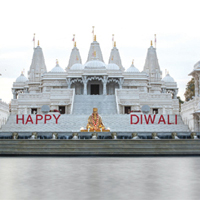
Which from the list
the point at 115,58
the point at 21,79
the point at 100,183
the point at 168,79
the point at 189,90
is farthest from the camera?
the point at 189,90

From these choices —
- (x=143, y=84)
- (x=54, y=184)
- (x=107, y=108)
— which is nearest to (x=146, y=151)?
(x=54, y=184)

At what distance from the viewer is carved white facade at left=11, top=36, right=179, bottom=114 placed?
45500mm

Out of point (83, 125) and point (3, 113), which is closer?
point (83, 125)

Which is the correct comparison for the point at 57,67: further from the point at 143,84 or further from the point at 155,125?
the point at 155,125

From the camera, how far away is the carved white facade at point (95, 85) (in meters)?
45.5

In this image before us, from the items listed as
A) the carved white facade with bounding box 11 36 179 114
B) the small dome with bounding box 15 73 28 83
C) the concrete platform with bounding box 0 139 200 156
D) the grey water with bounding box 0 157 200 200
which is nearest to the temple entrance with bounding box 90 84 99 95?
the carved white facade with bounding box 11 36 179 114

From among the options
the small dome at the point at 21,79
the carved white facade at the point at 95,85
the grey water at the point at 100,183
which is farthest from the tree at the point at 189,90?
the grey water at the point at 100,183

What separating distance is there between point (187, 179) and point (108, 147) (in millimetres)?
8965

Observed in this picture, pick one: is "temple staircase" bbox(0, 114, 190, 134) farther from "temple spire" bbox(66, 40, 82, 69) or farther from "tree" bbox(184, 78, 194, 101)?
"tree" bbox(184, 78, 194, 101)

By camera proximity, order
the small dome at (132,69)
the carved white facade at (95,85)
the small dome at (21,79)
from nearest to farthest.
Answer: the carved white facade at (95,85) < the small dome at (132,69) < the small dome at (21,79)

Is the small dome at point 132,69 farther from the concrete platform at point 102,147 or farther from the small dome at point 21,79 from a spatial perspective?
the concrete platform at point 102,147

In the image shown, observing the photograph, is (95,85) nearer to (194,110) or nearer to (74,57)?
(74,57)

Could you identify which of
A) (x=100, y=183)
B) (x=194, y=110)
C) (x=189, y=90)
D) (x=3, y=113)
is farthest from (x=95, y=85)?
(x=100, y=183)

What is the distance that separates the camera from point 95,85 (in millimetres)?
53938
